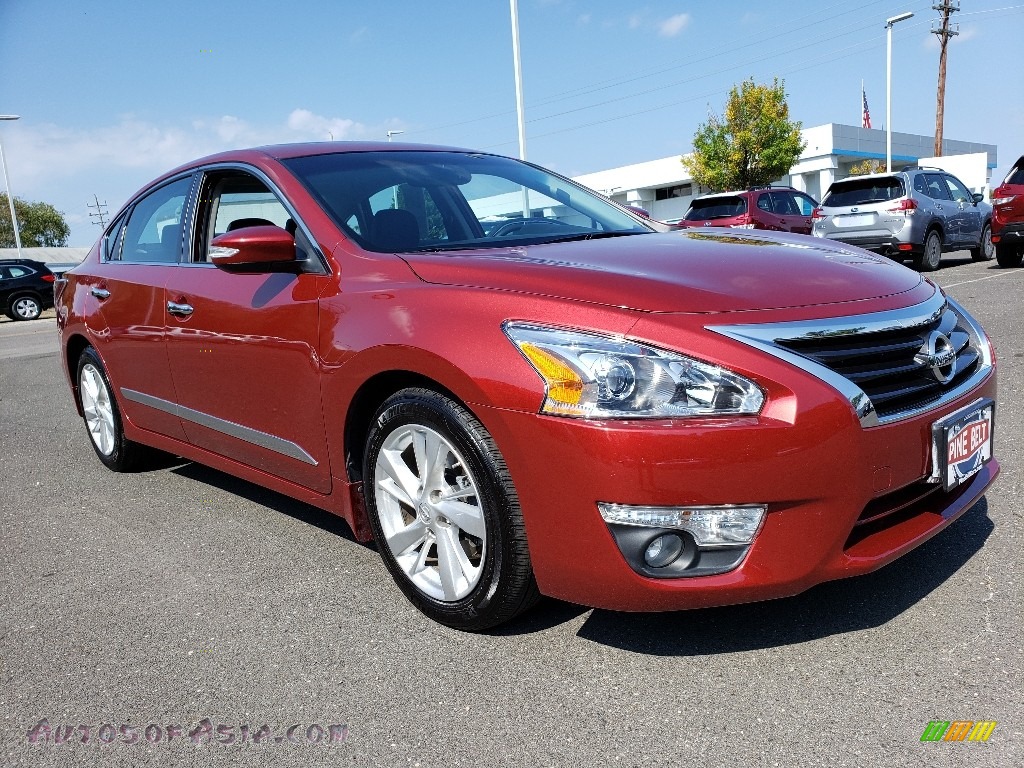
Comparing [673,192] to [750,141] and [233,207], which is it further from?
[233,207]

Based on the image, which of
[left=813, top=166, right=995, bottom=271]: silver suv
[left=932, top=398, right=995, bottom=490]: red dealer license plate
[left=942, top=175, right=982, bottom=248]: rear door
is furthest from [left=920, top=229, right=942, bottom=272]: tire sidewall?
[left=932, top=398, right=995, bottom=490]: red dealer license plate

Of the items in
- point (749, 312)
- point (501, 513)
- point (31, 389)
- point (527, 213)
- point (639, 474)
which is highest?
point (527, 213)

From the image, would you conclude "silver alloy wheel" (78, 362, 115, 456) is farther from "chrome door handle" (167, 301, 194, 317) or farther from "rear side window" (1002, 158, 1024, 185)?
"rear side window" (1002, 158, 1024, 185)

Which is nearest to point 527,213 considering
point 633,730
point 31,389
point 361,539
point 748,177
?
point 361,539

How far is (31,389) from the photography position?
8.83 m

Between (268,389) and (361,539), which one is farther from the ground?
(268,389)

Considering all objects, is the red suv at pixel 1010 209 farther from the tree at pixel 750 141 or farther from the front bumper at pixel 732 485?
the tree at pixel 750 141

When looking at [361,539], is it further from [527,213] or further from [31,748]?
[527,213]

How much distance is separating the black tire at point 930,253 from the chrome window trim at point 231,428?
12436mm

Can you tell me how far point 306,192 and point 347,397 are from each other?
89cm

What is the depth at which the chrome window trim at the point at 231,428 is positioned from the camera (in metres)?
3.25

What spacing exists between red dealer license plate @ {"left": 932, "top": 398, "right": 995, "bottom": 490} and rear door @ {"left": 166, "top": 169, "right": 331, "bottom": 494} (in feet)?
6.27

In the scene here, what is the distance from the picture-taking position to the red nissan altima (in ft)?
7.30

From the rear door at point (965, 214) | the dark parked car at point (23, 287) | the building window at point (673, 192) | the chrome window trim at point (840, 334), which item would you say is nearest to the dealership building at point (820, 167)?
the building window at point (673, 192)
